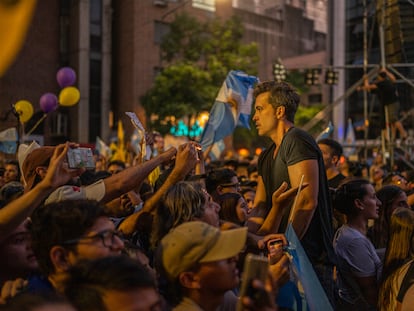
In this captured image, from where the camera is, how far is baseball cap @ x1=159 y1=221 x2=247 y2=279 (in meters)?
2.56

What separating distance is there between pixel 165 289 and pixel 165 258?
0.17 metres

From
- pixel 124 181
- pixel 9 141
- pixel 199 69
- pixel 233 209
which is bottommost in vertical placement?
pixel 233 209

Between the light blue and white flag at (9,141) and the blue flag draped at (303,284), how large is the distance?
758 centimetres

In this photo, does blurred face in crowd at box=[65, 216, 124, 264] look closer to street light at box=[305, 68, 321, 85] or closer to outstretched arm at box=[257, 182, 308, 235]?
outstretched arm at box=[257, 182, 308, 235]

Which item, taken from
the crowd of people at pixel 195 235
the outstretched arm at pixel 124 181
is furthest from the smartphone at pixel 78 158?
the outstretched arm at pixel 124 181

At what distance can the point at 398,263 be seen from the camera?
404cm

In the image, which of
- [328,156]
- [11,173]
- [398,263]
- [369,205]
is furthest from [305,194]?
[11,173]

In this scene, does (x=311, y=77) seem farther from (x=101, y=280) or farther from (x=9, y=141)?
(x=101, y=280)

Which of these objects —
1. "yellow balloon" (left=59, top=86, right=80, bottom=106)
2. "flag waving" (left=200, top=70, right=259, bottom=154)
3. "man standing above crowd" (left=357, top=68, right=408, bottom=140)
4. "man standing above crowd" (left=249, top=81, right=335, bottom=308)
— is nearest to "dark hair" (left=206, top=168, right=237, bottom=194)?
"man standing above crowd" (left=249, top=81, right=335, bottom=308)

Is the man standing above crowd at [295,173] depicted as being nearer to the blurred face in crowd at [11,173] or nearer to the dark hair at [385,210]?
the dark hair at [385,210]

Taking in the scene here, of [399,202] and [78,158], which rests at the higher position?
[78,158]

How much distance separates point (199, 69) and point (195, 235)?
27050mm

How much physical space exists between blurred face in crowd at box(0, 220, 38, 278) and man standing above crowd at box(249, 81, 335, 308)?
5.18ft

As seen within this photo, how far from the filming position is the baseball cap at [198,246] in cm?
256
